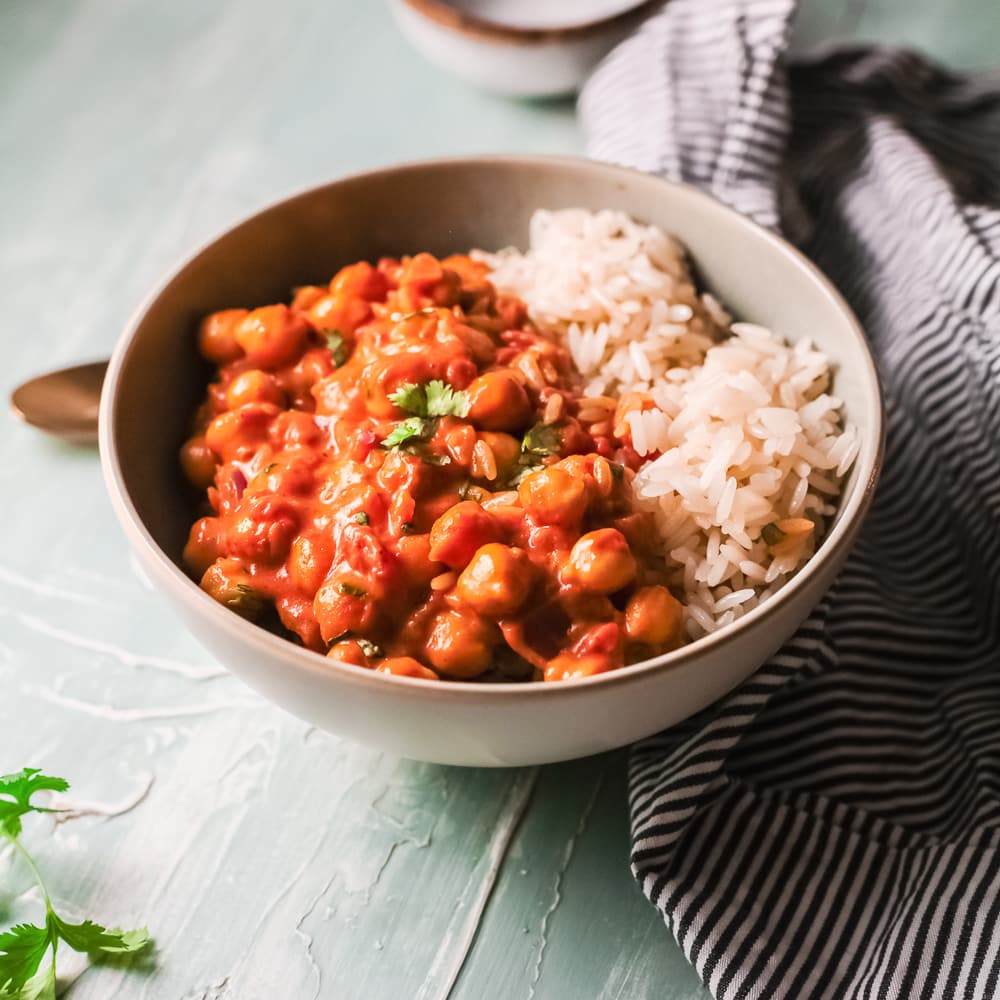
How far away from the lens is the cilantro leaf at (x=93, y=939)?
1933 millimetres

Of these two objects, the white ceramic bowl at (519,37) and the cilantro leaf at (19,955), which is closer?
the cilantro leaf at (19,955)

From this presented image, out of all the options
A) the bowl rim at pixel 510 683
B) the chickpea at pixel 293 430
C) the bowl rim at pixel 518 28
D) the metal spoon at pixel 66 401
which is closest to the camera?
the bowl rim at pixel 510 683

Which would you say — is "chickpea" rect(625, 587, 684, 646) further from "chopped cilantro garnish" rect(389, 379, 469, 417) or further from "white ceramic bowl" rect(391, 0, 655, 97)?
"white ceramic bowl" rect(391, 0, 655, 97)

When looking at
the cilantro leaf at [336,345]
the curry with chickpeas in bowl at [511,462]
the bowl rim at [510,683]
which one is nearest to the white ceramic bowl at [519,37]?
the bowl rim at [510,683]

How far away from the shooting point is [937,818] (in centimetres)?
219

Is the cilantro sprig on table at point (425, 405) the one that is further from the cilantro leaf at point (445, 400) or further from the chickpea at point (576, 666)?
the chickpea at point (576, 666)

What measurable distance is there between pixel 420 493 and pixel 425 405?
197 millimetres

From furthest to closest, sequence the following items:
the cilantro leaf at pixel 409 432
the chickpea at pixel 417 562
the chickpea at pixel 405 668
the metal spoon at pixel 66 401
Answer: the metal spoon at pixel 66 401 → the cilantro leaf at pixel 409 432 → the chickpea at pixel 417 562 → the chickpea at pixel 405 668

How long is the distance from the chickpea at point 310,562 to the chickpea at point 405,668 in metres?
0.20

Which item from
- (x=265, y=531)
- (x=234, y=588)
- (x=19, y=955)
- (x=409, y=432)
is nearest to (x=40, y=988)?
(x=19, y=955)

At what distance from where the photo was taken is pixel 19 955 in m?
1.88

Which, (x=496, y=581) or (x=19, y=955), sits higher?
(x=496, y=581)

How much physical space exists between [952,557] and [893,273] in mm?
723

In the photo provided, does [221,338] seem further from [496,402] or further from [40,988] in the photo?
[40,988]
